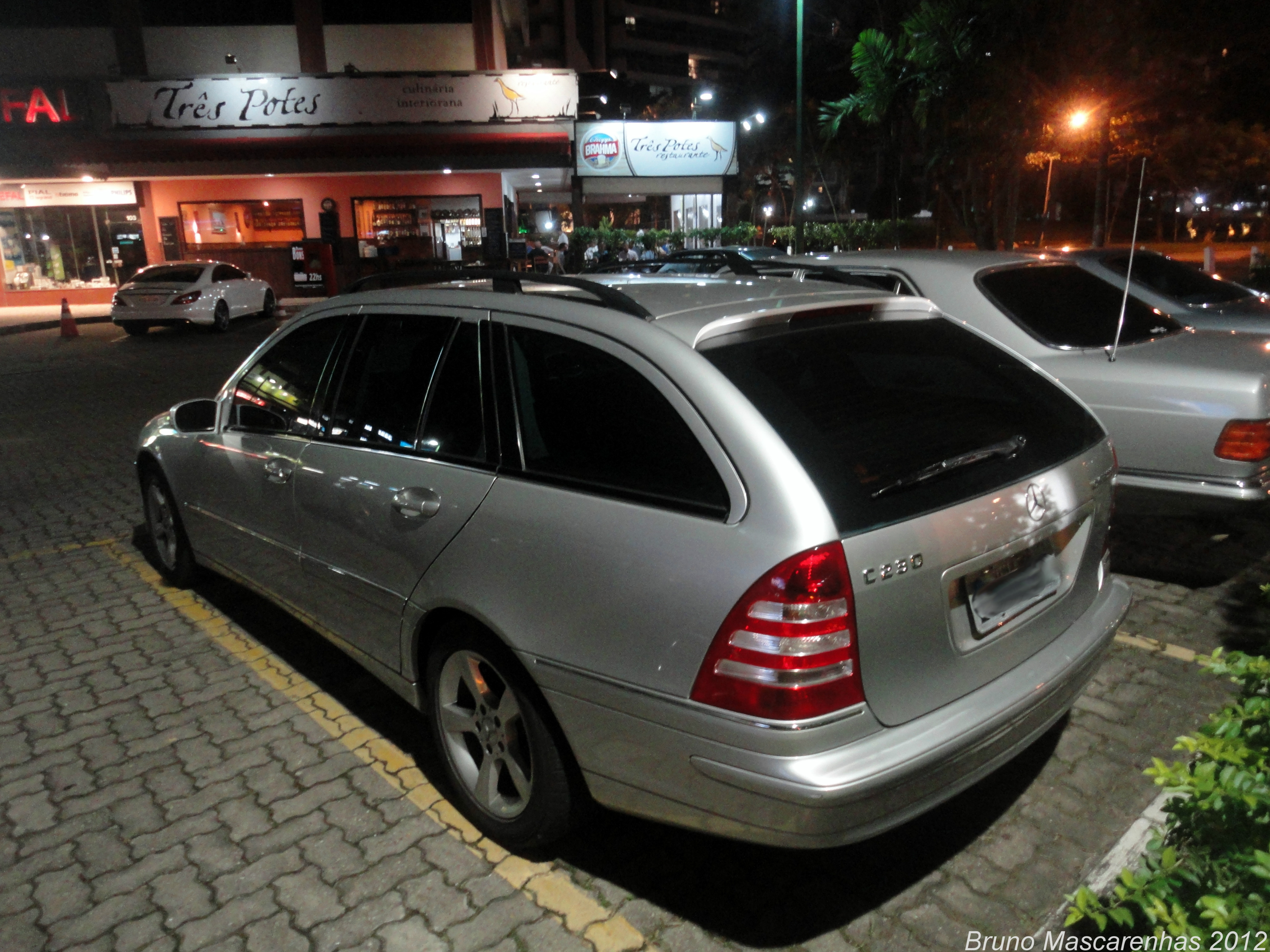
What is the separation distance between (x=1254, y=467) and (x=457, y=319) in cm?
371

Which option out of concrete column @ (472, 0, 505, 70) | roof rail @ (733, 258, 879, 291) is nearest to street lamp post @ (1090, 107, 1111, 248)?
roof rail @ (733, 258, 879, 291)

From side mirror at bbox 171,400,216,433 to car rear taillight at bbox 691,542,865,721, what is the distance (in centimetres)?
312

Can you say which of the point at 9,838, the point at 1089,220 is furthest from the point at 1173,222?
the point at 9,838

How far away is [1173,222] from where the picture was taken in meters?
63.1

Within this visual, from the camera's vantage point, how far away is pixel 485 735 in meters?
2.95

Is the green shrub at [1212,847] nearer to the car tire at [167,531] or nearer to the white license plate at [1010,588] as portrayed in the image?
the white license plate at [1010,588]

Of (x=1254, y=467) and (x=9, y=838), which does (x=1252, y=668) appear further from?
(x=9, y=838)

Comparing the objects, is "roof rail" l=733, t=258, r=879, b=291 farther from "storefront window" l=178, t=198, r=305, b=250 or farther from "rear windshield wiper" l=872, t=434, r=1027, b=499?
"storefront window" l=178, t=198, r=305, b=250

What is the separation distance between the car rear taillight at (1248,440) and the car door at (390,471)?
11.7 feet

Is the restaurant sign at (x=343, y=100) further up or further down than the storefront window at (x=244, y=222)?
further up

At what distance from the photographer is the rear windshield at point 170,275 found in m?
19.5

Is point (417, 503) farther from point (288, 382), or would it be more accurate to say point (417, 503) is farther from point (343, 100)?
point (343, 100)

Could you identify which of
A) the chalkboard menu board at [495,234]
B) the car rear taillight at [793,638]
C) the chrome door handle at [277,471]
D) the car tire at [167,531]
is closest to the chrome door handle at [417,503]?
the chrome door handle at [277,471]

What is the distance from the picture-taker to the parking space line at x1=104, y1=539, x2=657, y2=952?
2.65 m
